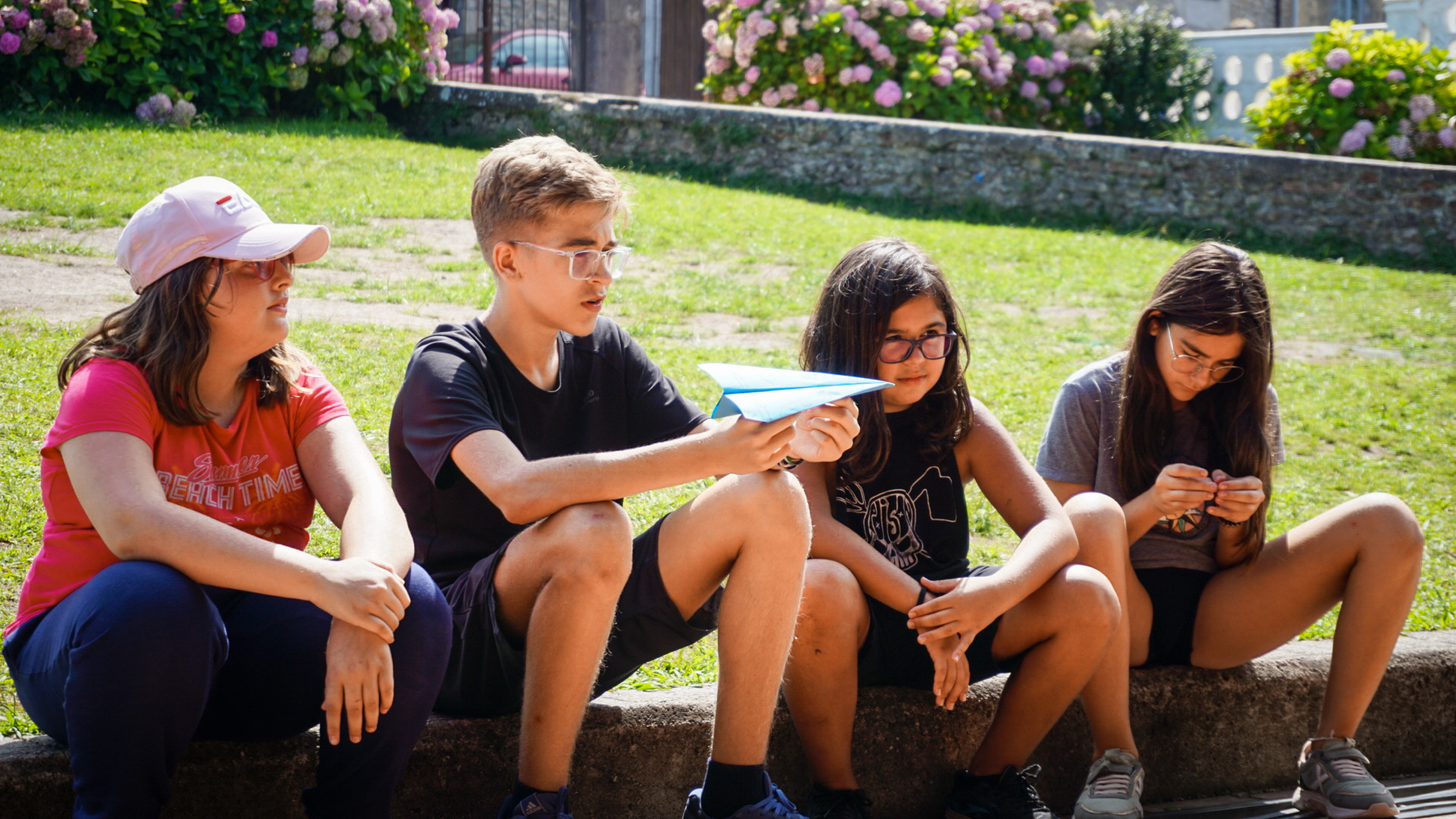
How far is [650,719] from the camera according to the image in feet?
8.27

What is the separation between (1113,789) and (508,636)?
1308 mm

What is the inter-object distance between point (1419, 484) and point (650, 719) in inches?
138

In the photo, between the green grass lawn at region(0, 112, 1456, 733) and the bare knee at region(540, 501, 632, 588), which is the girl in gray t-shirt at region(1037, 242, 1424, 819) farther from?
the bare knee at region(540, 501, 632, 588)

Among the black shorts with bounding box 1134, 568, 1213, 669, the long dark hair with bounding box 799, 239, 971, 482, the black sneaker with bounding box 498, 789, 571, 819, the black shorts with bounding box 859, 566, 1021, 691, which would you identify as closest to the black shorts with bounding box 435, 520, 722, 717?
the black sneaker with bounding box 498, 789, 571, 819

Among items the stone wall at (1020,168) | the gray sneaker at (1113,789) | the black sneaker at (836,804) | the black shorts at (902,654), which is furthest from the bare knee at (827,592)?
the stone wall at (1020,168)

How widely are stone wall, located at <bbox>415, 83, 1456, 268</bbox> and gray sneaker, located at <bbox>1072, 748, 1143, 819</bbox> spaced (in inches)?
278

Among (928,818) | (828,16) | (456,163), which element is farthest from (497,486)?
(828,16)

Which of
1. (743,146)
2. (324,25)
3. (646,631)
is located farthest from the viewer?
(743,146)

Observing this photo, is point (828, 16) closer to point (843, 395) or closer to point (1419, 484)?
point (1419, 484)

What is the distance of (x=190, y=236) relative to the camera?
2197 millimetres

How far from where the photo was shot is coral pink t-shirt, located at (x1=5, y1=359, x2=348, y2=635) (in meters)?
2.06

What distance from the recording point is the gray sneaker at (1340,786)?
2633 millimetres

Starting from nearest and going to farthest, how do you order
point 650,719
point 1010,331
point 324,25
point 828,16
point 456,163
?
point 650,719
point 1010,331
point 456,163
point 324,25
point 828,16

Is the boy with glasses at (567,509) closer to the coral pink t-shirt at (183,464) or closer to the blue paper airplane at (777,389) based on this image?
the blue paper airplane at (777,389)
